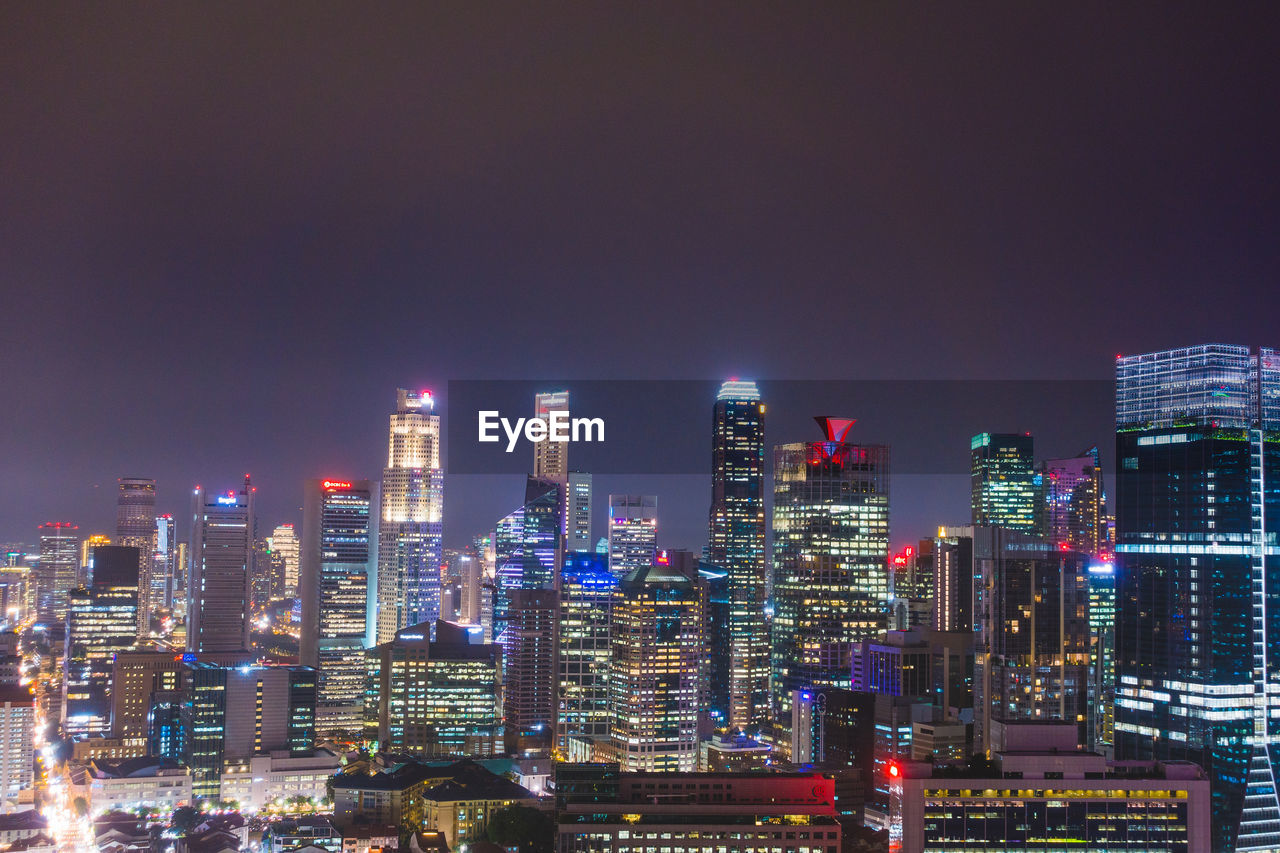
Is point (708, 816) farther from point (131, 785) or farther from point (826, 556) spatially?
point (826, 556)

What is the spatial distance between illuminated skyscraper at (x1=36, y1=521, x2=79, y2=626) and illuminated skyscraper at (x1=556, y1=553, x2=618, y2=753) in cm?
1901

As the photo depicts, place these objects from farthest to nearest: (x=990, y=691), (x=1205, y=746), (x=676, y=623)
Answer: (x=676, y=623) < (x=990, y=691) < (x=1205, y=746)

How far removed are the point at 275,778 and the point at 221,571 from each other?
1255 centimetres

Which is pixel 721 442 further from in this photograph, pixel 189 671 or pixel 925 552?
pixel 189 671

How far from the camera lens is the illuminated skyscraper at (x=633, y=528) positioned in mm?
29562

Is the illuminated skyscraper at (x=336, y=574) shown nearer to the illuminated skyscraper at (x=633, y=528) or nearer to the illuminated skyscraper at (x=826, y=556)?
the illuminated skyscraper at (x=633, y=528)

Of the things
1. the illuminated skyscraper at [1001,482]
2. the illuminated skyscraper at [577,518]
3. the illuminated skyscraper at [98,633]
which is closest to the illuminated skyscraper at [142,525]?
the illuminated skyscraper at [98,633]

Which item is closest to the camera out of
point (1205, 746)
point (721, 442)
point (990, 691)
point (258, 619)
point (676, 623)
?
point (1205, 746)

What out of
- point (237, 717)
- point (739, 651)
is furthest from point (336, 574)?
point (739, 651)

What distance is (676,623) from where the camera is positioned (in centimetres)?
2028

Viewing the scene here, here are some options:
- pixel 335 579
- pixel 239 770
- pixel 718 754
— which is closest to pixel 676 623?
pixel 718 754

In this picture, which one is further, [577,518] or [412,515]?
[412,515]

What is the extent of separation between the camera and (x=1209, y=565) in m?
13.2

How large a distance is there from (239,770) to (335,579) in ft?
35.2
